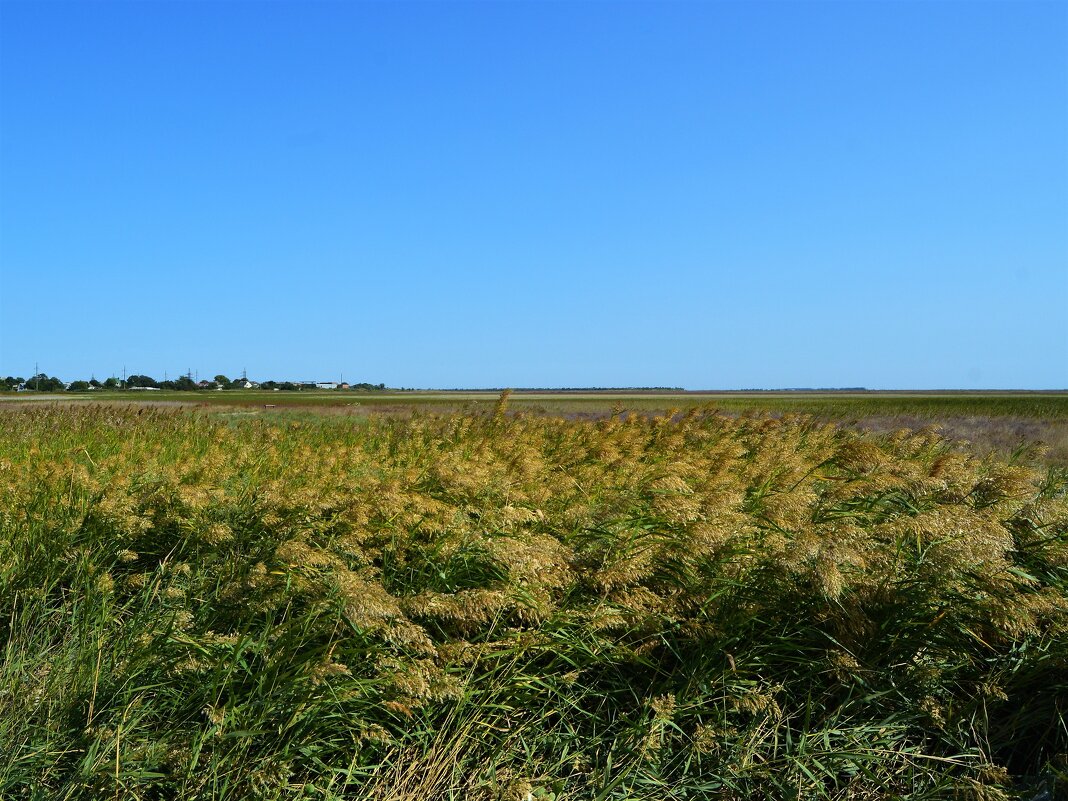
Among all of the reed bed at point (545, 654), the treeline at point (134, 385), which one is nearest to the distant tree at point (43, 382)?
the treeline at point (134, 385)

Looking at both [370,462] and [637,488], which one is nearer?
[637,488]

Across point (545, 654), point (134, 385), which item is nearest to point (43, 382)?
point (134, 385)

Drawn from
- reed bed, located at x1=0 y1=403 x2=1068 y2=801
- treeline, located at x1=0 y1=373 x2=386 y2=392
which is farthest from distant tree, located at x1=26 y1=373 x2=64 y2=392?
reed bed, located at x1=0 y1=403 x2=1068 y2=801

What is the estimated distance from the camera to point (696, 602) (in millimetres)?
3893

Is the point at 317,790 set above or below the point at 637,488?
below

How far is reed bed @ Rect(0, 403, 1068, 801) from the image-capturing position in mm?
3186

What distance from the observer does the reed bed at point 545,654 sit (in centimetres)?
319

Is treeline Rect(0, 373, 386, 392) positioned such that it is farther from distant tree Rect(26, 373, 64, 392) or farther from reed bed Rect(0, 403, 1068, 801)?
reed bed Rect(0, 403, 1068, 801)

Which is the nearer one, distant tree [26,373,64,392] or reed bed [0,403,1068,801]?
reed bed [0,403,1068,801]

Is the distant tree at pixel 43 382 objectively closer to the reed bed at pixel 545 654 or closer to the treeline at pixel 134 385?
the treeline at pixel 134 385

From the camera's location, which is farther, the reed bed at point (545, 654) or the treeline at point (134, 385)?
the treeline at point (134, 385)

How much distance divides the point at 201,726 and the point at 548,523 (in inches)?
85.6

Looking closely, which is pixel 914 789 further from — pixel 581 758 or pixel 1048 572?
pixel 1048 572

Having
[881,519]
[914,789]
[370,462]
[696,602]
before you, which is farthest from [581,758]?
[370,462]
